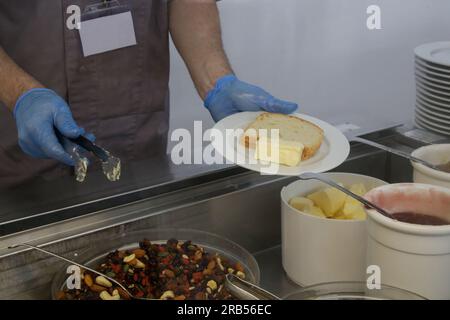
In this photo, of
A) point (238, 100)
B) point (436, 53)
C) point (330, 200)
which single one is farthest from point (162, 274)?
point (436, 53)

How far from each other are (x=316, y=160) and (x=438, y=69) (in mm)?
419

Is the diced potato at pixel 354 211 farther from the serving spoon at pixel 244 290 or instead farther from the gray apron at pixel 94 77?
the gray apron at pixel 94 77

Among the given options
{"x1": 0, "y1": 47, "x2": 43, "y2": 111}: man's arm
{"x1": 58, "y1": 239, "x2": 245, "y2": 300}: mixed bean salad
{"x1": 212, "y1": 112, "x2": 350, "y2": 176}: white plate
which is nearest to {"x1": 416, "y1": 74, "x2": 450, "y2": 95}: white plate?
{"x1": 212, "y1": 112, "x2": 350, "y2": 176}: white plate

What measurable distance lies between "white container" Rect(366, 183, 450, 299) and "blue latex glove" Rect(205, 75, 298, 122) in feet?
0.93

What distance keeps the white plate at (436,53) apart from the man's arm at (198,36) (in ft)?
1.22

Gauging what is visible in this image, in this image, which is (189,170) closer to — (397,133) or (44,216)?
(44,216)

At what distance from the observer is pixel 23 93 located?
976mm

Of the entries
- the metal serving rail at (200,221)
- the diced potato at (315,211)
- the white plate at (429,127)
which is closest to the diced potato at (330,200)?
the diced potato at (315,211)

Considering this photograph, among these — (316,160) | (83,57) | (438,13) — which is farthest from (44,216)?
(438,13)

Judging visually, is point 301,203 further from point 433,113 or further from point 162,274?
point 433,113

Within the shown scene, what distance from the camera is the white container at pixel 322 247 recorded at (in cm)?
77

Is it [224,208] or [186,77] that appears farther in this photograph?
[186,77]

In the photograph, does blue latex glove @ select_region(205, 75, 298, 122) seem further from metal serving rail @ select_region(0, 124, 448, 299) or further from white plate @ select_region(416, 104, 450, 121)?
white plate @ select_region(416, 104, 450, 121)

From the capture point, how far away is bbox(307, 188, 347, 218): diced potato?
819 mm
